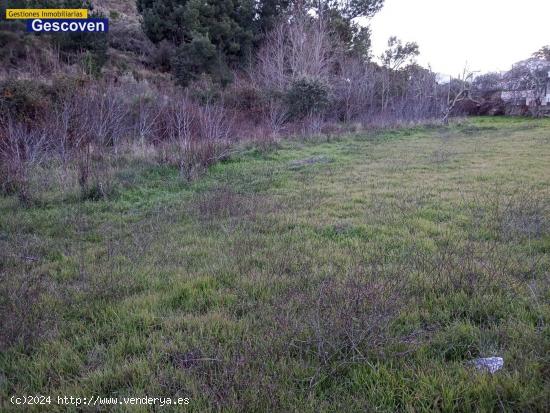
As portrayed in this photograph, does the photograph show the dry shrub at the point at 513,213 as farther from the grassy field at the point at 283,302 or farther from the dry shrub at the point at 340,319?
the dry shrub at the point at 340,319

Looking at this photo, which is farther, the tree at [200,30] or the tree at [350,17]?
the tree at [350,17]

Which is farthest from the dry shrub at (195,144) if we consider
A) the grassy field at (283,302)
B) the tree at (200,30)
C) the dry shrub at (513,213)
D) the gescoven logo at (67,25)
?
the tree at (200,30)

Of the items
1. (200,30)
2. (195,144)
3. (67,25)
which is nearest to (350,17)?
(200,30)

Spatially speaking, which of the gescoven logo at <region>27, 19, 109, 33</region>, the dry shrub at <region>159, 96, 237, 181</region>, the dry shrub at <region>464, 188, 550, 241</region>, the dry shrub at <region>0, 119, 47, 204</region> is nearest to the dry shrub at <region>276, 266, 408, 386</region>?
the dry shrub at <region>464, 188, 550, 241</region>

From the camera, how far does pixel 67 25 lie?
59.8 ft

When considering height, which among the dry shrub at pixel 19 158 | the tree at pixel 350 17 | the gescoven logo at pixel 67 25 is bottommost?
the dry shrub at pixel 19 158

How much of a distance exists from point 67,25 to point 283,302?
21151 mm

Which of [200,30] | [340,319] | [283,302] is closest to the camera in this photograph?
[340,319]

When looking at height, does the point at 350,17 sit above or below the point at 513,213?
above

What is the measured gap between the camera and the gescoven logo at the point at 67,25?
17.6m

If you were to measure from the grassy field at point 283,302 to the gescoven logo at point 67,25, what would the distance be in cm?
1582

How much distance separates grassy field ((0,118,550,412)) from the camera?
211cm

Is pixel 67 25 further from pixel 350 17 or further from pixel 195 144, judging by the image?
pixel 350 17

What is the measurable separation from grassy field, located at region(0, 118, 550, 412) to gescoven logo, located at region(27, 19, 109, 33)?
51.9 feet
